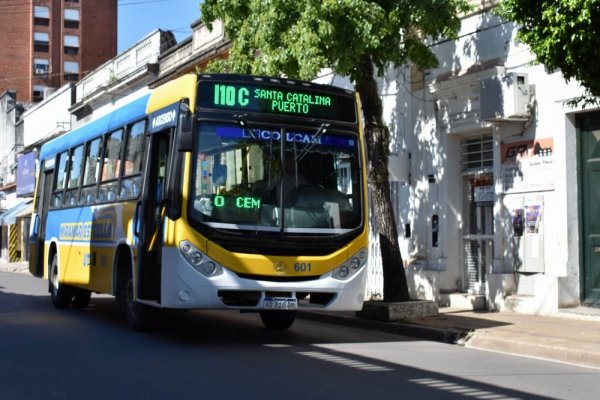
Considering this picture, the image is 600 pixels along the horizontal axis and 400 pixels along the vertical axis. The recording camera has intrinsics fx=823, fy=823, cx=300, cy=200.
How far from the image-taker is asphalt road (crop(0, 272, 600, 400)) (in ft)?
25.1

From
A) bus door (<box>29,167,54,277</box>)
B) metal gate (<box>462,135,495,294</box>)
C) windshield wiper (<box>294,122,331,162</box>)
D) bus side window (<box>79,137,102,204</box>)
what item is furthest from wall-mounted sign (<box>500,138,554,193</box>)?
bus door (<box>29,167,54,277</box>)

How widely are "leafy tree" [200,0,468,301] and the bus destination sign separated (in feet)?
6.25

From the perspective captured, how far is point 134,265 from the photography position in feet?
37.4

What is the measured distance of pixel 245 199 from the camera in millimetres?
10258

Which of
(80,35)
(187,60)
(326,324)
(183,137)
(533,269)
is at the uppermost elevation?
(80,35)

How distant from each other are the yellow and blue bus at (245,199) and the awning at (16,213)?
3523 cm

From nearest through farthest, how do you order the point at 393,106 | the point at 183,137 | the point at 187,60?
1. the point at 183,137
2. the point at 393,106
3. the point at 187,60

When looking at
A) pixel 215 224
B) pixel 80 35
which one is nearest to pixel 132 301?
pixel 215 224

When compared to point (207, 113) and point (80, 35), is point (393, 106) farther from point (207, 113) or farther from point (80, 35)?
point (80, 35)

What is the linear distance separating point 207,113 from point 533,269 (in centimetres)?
722

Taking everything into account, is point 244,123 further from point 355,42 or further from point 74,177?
point 74,177

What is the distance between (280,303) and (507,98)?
6.69 meters

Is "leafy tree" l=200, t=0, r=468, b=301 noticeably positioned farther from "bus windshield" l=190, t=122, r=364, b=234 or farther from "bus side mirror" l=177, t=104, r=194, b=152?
"bus side mirror" l=177, t=104, r=194, b=152

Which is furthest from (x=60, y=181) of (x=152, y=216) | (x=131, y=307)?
(x=152, y=216)
